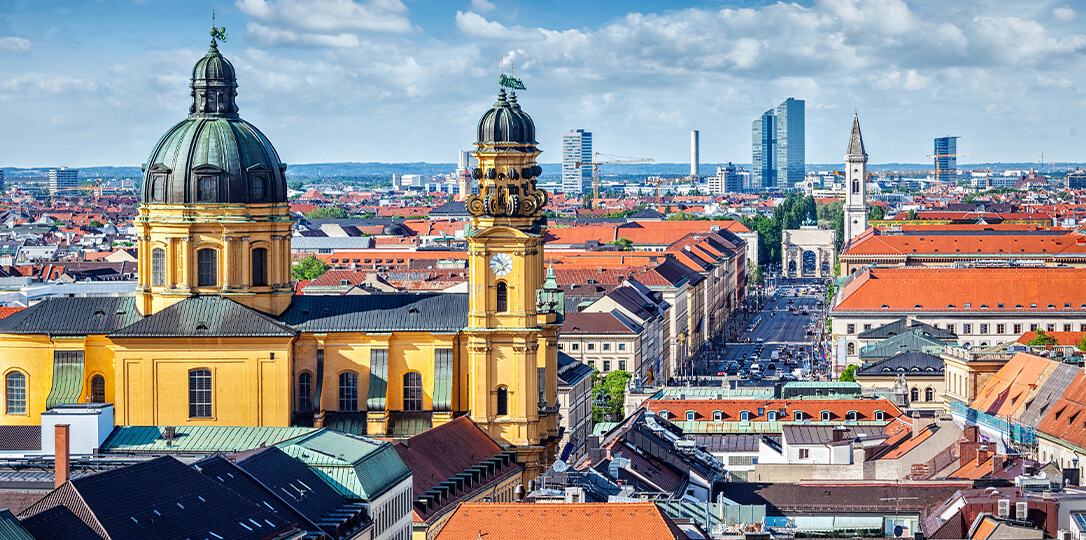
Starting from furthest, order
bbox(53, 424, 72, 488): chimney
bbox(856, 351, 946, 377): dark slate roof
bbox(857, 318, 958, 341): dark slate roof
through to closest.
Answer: bbox(857, 318, 958, 341): dark slate roof < bbox(856, 351, 946, 377): dark slate roof < bbox(53, 424, 72, 488): chimney

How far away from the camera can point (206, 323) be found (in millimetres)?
92250

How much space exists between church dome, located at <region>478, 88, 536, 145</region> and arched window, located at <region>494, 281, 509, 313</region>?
7165 millimetres

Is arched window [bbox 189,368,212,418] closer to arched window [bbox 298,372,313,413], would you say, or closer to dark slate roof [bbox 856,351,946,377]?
arched window [bbox 298,372,313,413]

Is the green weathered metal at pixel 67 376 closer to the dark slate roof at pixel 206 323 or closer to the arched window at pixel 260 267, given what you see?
the dark slate roof at pixel 206 323

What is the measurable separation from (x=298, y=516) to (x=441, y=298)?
3209cm

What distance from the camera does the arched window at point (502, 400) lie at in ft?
310

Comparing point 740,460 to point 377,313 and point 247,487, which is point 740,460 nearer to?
point 377,313

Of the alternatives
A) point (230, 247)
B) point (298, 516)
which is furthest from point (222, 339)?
point (298, 516)

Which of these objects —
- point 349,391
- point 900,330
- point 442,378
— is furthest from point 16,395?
point 900,330

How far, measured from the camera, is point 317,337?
308 ft

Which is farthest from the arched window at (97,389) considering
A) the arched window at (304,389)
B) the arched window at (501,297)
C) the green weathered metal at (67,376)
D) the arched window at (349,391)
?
the arched window at (501,297)

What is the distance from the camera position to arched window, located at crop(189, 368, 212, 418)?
302 ft

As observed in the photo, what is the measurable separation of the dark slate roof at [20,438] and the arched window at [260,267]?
11979 mm

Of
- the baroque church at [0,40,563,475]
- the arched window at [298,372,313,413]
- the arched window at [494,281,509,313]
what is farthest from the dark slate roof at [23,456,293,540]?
the arched window at [494,281,509,313]
